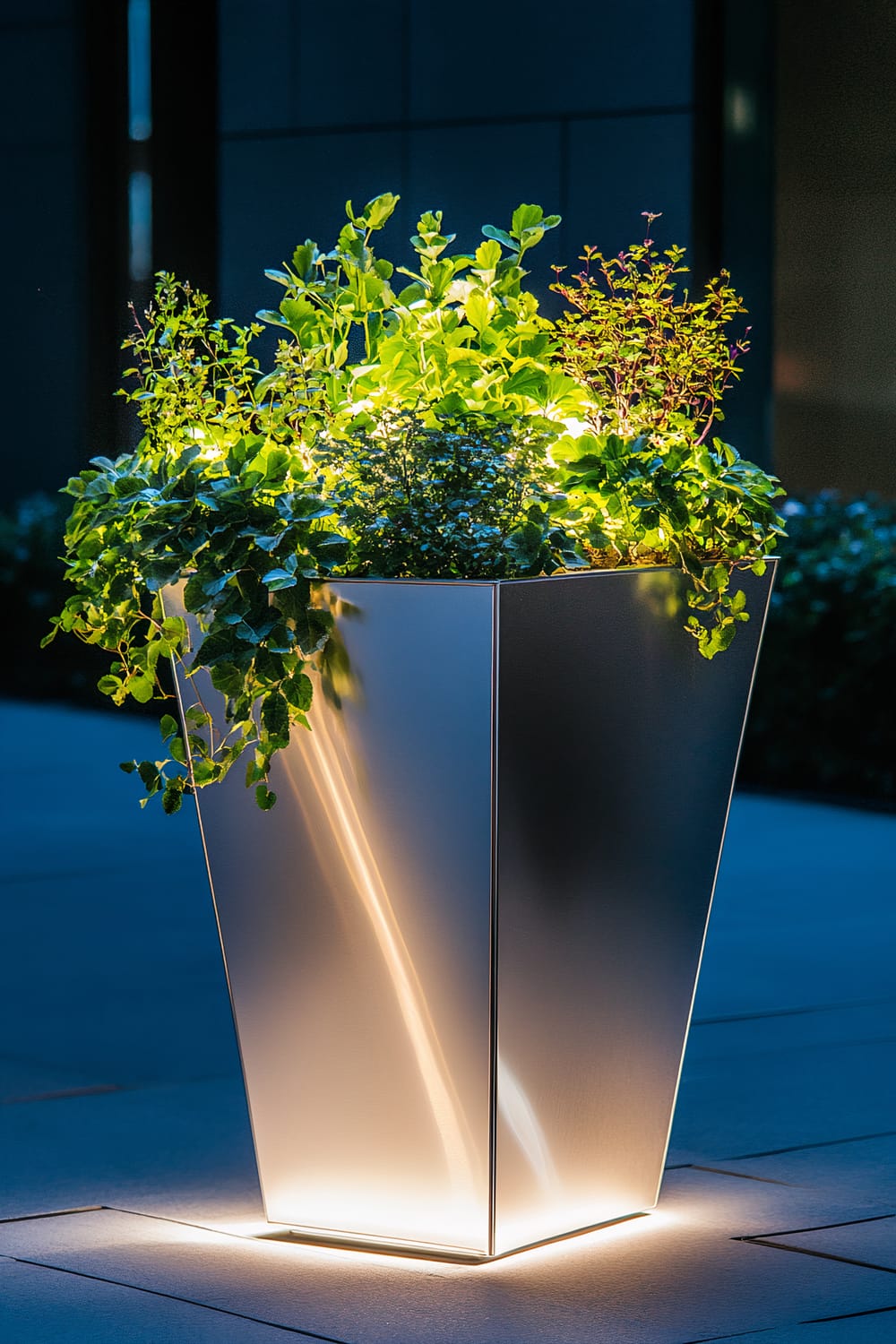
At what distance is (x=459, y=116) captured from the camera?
729cm

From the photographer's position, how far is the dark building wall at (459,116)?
705 centimetres

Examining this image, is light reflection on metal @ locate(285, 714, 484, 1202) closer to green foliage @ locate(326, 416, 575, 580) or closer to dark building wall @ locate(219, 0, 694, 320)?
green foliage @ locate(326, 416, 575, 580)

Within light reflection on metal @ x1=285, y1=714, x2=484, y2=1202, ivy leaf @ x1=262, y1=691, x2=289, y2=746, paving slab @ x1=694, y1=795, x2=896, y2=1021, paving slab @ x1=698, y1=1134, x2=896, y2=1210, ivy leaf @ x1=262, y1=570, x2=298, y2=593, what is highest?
ivy leaf @ x1=262, y1=570, x2=298, y2=593

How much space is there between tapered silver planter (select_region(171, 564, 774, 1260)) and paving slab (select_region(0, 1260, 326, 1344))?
1.04ft

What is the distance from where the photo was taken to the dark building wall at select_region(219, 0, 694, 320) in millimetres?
7047

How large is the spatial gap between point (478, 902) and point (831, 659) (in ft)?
19.3

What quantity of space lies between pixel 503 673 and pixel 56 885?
13.5 feet

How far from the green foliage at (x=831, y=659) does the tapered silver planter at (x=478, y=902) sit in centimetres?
520

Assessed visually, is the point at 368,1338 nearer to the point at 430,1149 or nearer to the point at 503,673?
the point at 430,1149

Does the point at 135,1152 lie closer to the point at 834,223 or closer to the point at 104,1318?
the point at 104,1318

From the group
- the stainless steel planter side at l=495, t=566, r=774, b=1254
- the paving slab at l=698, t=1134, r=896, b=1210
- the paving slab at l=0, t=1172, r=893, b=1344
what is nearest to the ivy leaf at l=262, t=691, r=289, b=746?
the stainless steel planter side at l=495, t=566, r=774, b=1254

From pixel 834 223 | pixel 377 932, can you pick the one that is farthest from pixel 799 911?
pixel 377 932

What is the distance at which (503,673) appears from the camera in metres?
3.24

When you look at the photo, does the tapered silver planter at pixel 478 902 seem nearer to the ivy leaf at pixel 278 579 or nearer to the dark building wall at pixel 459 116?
the ivy leaf at pixel 278 579
